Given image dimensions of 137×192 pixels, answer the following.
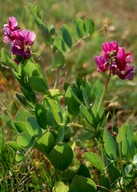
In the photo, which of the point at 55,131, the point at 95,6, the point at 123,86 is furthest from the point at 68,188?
the point at 95,6

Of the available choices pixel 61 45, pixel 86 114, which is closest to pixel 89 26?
pixel 61 45

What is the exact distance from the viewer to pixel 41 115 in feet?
5.15

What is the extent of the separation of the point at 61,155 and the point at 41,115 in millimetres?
141

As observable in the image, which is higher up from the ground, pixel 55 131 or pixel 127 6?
pixel 55 131

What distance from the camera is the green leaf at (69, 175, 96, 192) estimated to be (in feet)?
5.08

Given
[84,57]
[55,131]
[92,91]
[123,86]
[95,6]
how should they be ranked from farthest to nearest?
[95,6] < [84,57] < [123,86] < [92,91] < [55,131]

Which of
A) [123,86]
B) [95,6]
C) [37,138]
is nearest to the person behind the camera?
[37,138]

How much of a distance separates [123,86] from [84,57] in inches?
16.4

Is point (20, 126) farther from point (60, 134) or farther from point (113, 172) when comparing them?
point (113, 172)

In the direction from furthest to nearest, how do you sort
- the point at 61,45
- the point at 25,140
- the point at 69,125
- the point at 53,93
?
the point at 61,45, the point at 53,93, the point at 69,125, the point at 25,140

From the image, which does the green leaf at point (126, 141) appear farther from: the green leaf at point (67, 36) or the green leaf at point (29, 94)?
the green leaf at point (67, 36)

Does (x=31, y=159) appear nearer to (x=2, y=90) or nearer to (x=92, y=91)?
(x=92, y=91)

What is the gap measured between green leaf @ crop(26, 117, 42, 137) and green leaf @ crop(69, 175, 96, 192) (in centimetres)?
18

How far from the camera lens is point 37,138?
4.99ft
